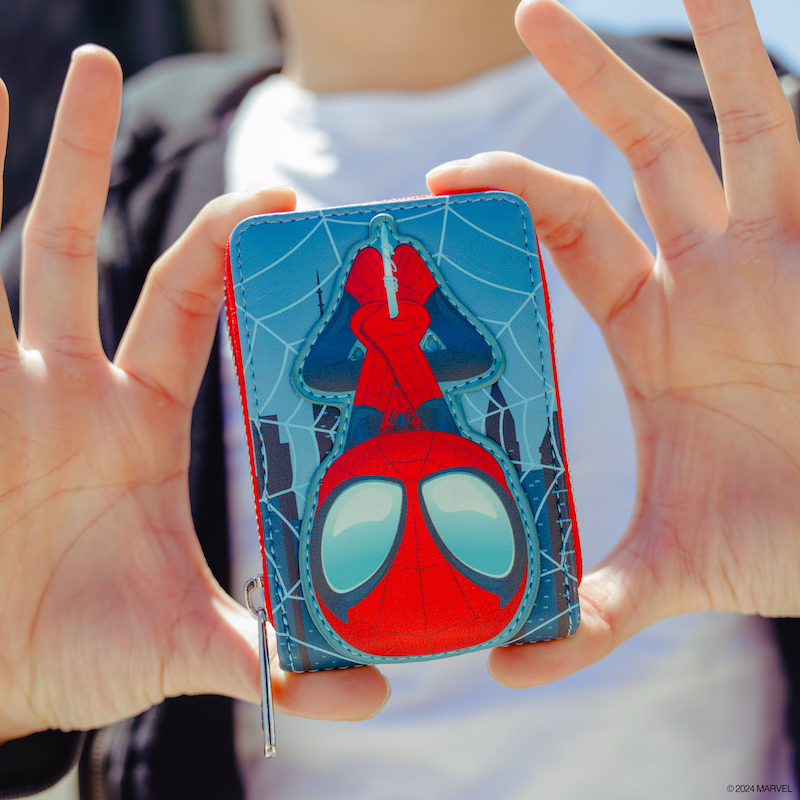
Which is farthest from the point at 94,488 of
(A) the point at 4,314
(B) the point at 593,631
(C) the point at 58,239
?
(B) the point at 593,631

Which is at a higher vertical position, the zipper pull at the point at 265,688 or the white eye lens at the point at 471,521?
the white eye lens at the point at 471,521

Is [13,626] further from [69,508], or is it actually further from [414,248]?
[414,248]

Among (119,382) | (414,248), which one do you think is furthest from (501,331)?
(119,382)

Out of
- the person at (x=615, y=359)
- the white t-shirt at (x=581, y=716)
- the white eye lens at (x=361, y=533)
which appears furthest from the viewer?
the white t-shirt at (x=581, y=716)

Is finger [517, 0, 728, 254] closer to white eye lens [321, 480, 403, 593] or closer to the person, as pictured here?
the person

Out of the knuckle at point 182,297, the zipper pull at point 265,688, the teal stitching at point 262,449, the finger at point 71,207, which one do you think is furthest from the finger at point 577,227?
the zipper pull at point 265,688

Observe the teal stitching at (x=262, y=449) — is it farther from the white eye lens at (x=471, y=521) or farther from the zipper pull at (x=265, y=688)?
the white eye lens at (x=471, y=521)

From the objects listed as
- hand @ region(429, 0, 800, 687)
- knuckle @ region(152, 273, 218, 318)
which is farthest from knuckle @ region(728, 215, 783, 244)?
knuckle @ region(152, 273, 218, 318)

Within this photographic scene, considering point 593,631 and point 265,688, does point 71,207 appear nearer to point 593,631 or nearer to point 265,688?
point 265,688
